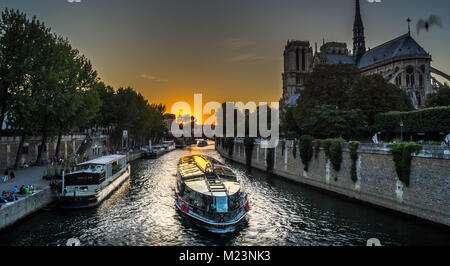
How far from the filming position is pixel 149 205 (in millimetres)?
27078

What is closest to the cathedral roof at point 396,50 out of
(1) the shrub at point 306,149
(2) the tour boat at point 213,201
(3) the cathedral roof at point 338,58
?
(3) the cathedral roof at point 338,58

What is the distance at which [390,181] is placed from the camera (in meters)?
24.5

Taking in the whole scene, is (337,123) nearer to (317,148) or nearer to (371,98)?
(317,148)

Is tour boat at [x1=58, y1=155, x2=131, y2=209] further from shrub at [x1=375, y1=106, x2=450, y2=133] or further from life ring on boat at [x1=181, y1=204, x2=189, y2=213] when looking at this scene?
shrub at [x1=375, y1=106, x2=450, y2=133]

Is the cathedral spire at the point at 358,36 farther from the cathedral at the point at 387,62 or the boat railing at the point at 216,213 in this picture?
the boat railing at the point at 216,213

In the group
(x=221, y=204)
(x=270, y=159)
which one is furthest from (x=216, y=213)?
(x=270, y=159)

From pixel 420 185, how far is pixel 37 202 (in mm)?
28492

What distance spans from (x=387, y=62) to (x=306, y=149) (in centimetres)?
6848

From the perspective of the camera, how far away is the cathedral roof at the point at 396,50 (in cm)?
8456

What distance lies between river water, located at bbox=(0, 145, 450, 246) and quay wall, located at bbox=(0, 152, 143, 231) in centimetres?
54

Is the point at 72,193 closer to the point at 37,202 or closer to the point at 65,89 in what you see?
the point at 37,202

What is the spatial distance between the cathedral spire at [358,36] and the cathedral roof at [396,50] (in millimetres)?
20406

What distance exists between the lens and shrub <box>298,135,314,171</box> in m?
37.0
